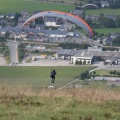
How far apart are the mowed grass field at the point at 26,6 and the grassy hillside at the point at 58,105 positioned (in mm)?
37947

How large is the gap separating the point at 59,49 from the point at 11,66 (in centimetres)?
689

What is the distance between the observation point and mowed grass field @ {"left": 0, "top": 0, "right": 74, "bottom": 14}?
45281 millimetres

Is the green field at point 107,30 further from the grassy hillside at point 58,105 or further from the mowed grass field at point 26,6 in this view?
the grassy hillside at point 58,105

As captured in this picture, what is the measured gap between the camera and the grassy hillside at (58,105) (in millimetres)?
5426

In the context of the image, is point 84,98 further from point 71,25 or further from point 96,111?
point 71,25

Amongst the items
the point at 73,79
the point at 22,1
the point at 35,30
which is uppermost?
the point at 22,1

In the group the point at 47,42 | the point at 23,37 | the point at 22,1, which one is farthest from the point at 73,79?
the point at 22,1

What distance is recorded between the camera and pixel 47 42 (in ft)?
115

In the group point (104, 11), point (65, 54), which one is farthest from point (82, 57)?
point (104, 11)

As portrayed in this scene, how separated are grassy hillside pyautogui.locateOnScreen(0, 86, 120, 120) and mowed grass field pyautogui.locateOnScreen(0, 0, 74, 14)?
124 feet

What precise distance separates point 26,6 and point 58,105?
42.0 metres

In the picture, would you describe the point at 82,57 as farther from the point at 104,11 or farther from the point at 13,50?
the point at 104,11

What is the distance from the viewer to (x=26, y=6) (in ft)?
156

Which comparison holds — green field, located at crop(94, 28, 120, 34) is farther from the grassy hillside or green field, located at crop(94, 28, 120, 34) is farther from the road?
the grassy hillside
